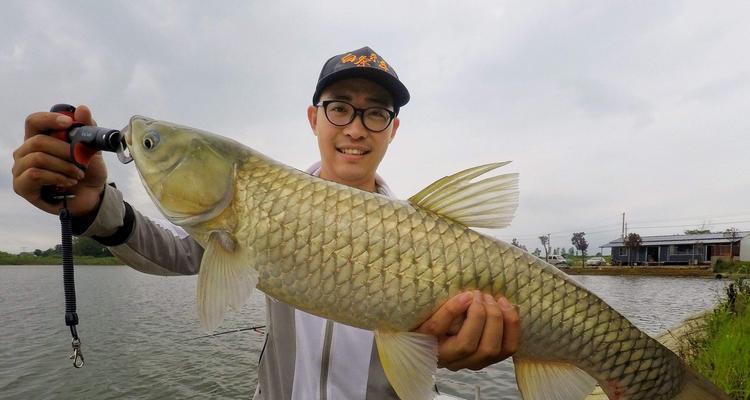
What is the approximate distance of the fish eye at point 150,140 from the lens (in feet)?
5.94

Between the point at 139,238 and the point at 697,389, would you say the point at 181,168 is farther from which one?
the point at 697,389

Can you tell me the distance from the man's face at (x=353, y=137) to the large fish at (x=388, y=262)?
37.4 inches

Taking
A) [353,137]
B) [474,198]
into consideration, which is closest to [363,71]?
[353,137]

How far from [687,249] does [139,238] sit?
5834cm

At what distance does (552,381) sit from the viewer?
1995 millimetres

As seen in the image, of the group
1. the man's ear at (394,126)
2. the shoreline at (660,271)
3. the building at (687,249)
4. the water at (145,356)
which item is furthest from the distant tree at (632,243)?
the man's ear at (394,126)

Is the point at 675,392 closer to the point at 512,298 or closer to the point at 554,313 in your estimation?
the point at 554,313

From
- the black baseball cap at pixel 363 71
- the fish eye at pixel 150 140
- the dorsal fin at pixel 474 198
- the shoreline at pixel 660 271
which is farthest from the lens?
the shoreline at pixel 660 271

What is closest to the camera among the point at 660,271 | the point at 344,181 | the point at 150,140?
the point at 150,140

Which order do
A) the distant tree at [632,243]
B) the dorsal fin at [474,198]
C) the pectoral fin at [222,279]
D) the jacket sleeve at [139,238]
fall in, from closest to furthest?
the pectoral fin at [222,279], the dorsal fin at [474,198], the jacket sleeve at [139,238], the distant tree at [632,243]

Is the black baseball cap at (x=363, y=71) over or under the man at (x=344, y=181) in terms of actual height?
over

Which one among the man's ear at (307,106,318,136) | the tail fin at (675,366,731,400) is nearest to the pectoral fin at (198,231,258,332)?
the man's ear at (307,106,318,136)

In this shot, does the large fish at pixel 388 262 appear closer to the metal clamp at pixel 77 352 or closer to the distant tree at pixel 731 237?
the metal clamp at pixel 77 352

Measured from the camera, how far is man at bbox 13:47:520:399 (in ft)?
5.79
